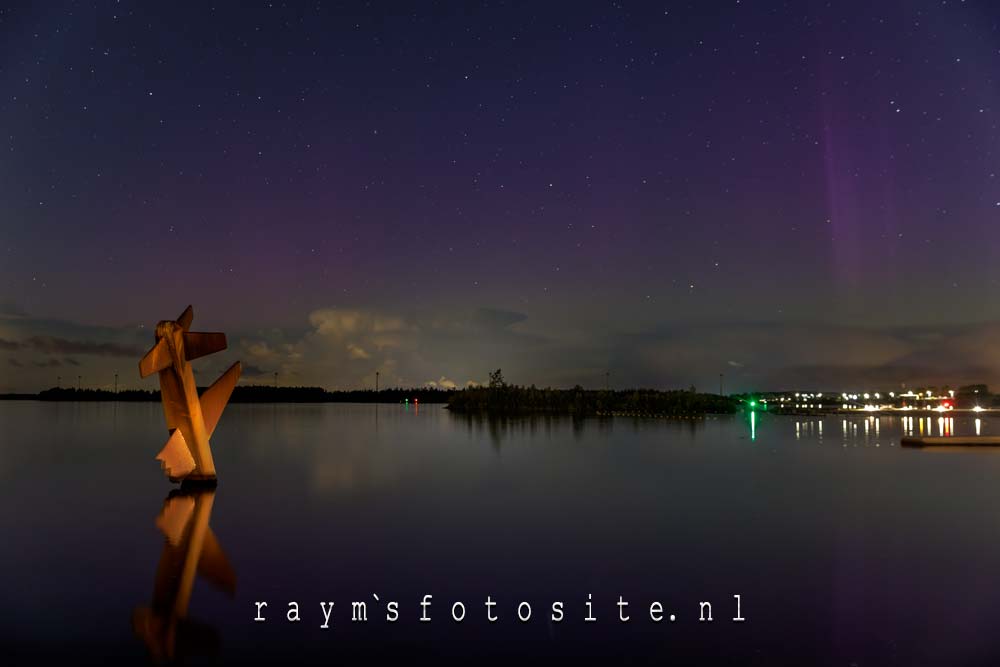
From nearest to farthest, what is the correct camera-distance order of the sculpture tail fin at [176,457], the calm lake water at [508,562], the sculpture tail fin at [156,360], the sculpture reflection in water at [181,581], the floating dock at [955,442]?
the sculpture reflection in water at [181,581] < the calm lake water at [508,562] < the sculpture tail fin at [156,360] < the sculpture tail fin at [176,457] < the floating dock at [955,442]

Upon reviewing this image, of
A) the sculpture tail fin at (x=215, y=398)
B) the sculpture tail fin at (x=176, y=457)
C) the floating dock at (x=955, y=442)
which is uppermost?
the sculpture tail fin at (x=215, y=398)

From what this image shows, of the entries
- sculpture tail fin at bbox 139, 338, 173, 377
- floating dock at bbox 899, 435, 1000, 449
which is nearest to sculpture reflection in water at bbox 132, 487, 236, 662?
sculpture tail fin at bbox 139, 338, 173, 377

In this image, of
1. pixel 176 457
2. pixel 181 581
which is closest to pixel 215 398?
pixel 176 457

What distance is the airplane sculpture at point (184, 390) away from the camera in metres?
19.5

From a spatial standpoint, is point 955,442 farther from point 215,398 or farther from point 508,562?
point 215,398

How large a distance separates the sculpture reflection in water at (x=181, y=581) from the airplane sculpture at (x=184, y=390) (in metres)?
1.54

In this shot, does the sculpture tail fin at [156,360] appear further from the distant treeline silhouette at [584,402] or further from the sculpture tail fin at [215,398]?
the distant treeline silhouette at [584,402]

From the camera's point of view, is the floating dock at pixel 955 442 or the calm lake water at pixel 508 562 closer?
the calm lake water at pixel 508 562

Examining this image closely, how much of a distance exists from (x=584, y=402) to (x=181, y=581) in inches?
3808

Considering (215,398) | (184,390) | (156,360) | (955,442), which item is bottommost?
(955,442)

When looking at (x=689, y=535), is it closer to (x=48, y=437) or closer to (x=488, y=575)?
(x=488, y=575)

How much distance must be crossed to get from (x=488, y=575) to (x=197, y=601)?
449cm

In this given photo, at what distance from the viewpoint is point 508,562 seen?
13.8 meters

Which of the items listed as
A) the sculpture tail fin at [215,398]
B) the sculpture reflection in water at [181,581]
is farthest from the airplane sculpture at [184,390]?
the sculpture reflection in water at [181,581]
